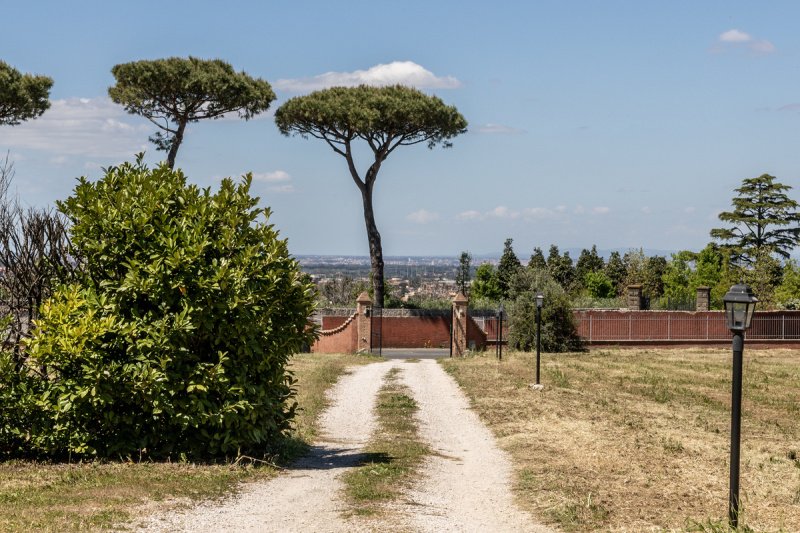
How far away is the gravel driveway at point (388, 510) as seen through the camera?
332 inches

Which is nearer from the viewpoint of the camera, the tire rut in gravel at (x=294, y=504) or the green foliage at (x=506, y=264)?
the tire rut in gravel at (x=294, y=504)

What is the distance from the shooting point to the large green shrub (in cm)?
1061

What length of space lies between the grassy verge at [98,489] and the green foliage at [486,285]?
59522 millimetres

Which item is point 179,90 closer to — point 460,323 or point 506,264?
point 460,323

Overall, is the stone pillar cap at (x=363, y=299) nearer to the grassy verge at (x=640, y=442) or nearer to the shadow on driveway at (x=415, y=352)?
the shadow on driveway at (x=415, y=352)

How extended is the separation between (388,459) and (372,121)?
104 ft

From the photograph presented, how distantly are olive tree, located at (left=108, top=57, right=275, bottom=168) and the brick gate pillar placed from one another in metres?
13.5

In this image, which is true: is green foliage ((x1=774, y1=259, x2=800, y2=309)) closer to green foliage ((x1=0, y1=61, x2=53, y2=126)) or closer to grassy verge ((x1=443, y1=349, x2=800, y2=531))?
grassy verge ((x1=443, y1=349, x2=800, y2=531))

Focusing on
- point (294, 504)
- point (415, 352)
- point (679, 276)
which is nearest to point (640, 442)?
point (294, 504)

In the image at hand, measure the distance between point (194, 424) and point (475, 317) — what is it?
3138 centimetres

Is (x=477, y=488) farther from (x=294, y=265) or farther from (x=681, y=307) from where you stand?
(x=681, y=307)

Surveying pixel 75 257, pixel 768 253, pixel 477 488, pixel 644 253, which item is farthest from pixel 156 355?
pixel 644 253

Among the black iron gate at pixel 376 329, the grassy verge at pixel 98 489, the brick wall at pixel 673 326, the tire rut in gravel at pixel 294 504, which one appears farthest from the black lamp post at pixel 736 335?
the brick wall at pixel 673 326

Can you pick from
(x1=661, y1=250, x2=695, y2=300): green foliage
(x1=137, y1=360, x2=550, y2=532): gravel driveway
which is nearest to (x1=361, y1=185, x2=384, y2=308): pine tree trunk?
(x1=137, y1=360, x2=550, y2=532): gravel driveway
